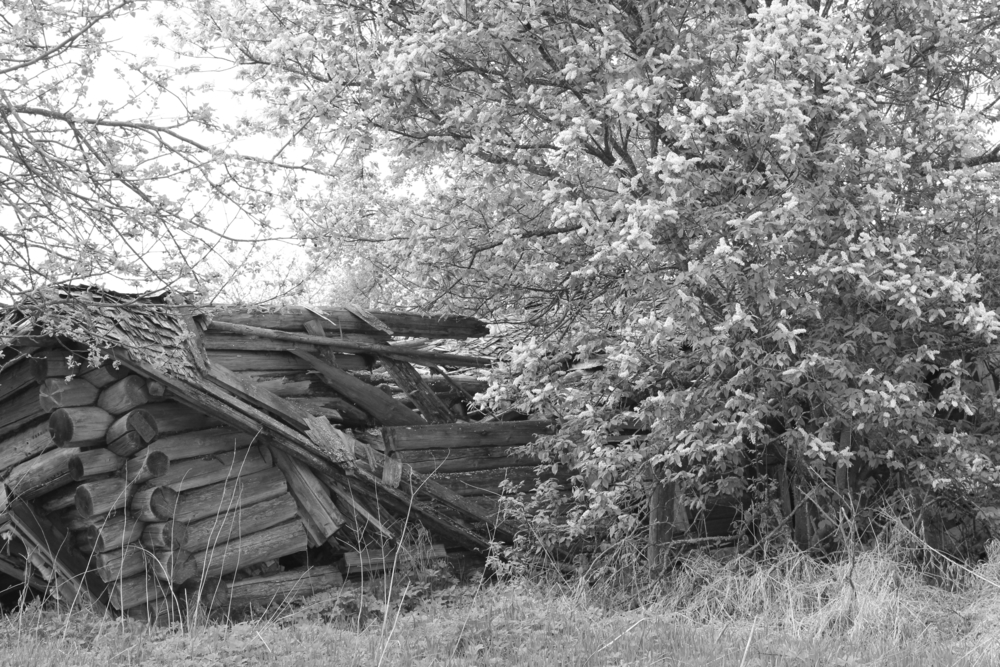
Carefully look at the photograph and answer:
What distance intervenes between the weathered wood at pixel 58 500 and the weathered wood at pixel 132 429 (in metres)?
0.53

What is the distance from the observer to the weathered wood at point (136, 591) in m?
7.94

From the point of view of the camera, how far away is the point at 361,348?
9.34 meters

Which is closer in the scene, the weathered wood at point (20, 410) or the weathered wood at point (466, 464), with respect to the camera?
the weathered wood at point (20, 410)

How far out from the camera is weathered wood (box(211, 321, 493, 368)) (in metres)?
8.70

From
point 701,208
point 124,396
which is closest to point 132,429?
point 124,396

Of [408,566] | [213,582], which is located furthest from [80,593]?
[408,566]

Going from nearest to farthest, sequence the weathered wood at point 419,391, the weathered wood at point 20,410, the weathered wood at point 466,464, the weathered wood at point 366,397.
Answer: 1. the weathered wood at point 20,410
2. the weathered wood at point 366,397
3. the weathered wood at point 466,464
4. the weathered wood at point 419,391

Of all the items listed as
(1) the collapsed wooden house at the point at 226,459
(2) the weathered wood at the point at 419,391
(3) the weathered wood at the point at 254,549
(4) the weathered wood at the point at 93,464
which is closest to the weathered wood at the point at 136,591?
(1) the collapsed wooden house at the point at 226,459

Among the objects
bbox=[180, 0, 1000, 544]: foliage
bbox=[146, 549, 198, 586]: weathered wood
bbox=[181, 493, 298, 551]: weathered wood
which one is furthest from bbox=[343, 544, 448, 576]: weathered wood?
bbox=[146, 549, 198, 586]: weathered wood

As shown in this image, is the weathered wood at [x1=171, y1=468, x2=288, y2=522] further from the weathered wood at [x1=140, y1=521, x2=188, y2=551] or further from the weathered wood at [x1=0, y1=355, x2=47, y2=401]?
the weathered wood at [x1=0, y1=355, x2=47, y2=401]

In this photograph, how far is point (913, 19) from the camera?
7734mm

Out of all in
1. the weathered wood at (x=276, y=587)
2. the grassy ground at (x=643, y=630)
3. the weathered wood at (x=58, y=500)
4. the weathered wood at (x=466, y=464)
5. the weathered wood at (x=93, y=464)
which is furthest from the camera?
the weathered wood at (x=466, y=464)

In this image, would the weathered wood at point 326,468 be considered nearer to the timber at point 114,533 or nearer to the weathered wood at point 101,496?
the weathered wood at point 101,496

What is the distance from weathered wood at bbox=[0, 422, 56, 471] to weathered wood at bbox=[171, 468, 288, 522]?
4.01 ft
